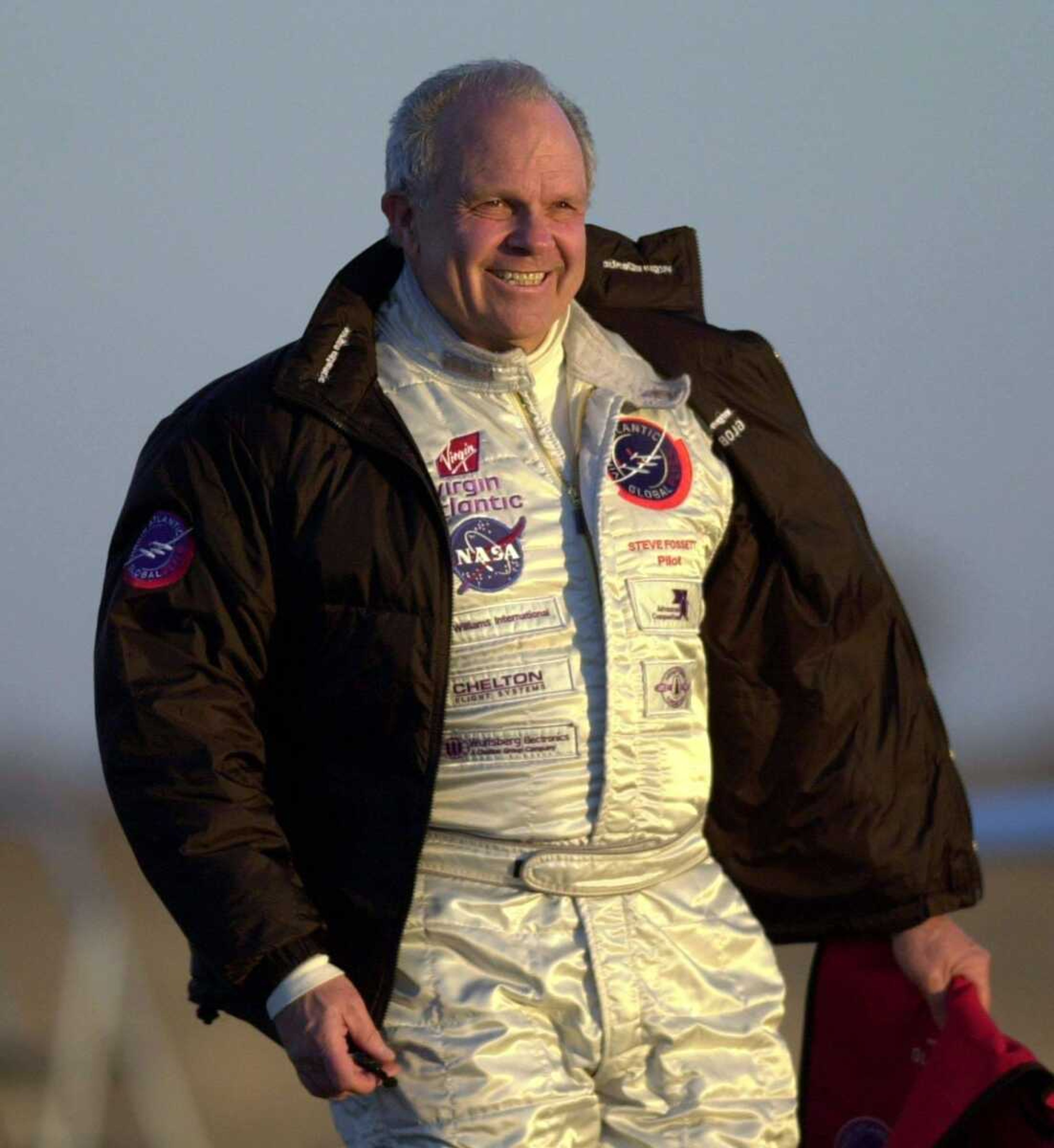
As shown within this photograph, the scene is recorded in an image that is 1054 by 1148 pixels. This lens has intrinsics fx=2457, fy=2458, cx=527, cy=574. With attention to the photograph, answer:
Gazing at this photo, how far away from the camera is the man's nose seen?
3.45 metres

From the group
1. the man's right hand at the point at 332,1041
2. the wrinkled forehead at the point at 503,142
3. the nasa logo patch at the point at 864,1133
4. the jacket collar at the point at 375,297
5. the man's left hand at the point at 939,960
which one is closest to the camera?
the man's right hand at the point at 332,1041

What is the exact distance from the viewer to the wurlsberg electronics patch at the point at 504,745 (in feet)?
10.9

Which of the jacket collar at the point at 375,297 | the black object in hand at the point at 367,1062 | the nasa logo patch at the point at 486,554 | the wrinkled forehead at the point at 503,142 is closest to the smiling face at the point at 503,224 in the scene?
the wrinkled forehead at the point at 503,142

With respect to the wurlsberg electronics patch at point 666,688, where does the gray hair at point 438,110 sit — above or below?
above

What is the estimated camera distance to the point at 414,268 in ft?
11.8

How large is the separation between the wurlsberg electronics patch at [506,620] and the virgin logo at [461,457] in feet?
0.65

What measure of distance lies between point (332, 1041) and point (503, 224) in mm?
1164

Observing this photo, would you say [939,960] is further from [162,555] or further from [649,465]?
[162,555]

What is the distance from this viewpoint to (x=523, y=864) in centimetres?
330

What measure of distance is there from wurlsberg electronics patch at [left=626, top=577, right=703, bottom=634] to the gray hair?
24.0 inches

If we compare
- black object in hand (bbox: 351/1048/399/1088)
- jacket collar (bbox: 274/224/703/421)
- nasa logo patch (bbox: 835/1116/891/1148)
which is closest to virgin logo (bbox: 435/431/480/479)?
jacket collar (bbox: 274/224/703/421)

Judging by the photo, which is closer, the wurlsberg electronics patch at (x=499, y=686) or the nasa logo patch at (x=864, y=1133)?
the wurlsberg electronics patch at (x=499, y=686)

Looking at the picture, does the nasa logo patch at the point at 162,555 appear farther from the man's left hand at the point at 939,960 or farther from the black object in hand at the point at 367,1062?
the man's left hand at the point at 939,960

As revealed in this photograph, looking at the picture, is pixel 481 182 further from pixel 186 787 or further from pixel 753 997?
pixel 753 997
